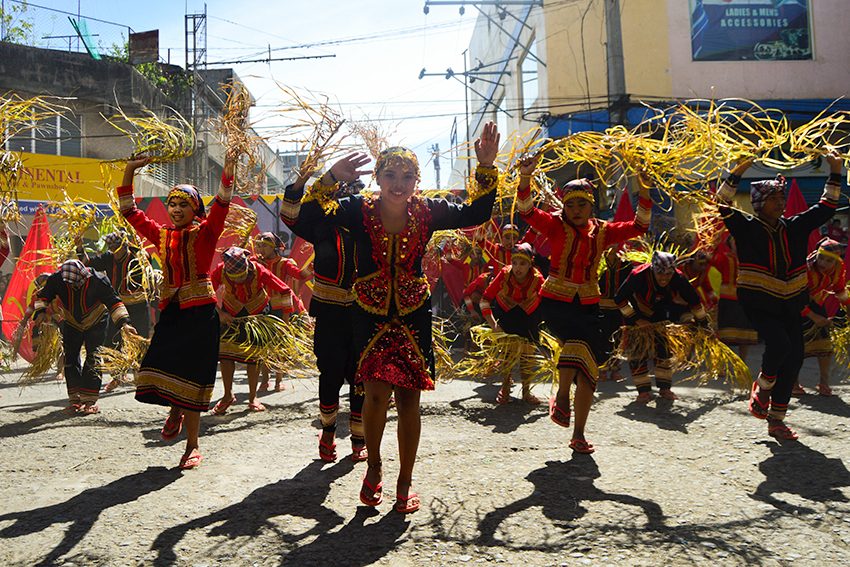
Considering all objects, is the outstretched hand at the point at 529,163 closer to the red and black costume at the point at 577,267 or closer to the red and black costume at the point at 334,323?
the red and black costume at the point at 577,267

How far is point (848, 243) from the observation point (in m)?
11.0

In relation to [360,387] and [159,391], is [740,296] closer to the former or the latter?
[360,387]

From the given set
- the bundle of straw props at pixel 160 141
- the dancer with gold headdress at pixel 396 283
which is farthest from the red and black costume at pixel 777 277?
the bundle of straw props at pixel 160 141

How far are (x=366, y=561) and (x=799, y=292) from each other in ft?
12.5

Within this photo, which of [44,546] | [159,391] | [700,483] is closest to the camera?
[44,546]

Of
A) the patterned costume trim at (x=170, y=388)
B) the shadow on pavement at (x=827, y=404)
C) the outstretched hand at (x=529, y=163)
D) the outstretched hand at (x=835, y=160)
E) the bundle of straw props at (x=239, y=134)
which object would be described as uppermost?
the bundle of straw props at (x=239, y=134)

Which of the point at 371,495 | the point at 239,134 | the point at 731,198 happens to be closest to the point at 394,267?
the point at 371,495

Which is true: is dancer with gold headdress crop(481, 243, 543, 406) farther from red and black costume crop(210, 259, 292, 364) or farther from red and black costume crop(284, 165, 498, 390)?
red and black costume crop(284, 165, 498, 390)

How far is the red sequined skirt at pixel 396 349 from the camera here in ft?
12.0

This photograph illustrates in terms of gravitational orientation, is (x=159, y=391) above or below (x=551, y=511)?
above

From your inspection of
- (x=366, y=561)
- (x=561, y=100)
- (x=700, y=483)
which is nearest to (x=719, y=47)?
(x=561, y=100)

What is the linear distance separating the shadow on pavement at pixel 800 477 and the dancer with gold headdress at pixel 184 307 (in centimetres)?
330

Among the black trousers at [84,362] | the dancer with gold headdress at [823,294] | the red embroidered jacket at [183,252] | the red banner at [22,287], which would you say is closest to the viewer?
the red embroidered jacket at [183,252]

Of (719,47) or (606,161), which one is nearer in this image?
(606,161)
